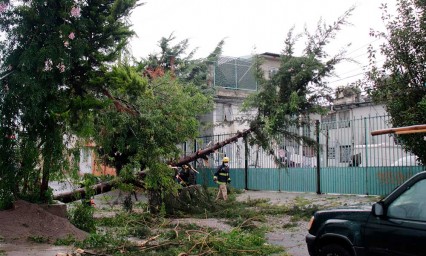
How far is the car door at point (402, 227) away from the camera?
547cm

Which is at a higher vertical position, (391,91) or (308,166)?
(391,91)

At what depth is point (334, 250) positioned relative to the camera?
21.2 ft

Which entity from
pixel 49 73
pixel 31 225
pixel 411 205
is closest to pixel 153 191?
pixel 31 225

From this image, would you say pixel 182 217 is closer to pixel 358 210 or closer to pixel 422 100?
pixel 422 100

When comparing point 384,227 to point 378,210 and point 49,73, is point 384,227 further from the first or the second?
point 49,73

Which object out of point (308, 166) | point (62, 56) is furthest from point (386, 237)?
point (308, 166)

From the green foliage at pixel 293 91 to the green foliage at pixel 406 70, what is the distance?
5.06 feet

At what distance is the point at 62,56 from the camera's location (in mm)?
10141

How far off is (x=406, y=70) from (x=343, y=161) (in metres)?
5.26

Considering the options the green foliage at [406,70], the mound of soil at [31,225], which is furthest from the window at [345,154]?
the mound of soil at [31,225]

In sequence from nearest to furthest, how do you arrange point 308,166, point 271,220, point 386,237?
point 386,237 → point 271,220 → point 308,166

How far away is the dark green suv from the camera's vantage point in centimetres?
555

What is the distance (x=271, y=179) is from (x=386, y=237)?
15054mm

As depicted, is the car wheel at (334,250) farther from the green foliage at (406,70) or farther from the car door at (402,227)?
the green foliage at (406,70)
